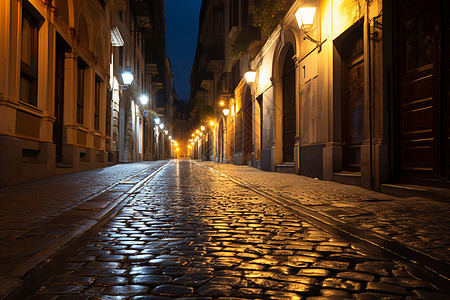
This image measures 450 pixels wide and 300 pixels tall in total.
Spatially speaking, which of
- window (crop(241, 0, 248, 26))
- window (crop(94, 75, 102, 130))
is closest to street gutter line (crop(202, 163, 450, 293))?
window (crop(94, 75, 102, 130))

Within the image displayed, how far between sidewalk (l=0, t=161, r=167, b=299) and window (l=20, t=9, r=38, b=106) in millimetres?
3043

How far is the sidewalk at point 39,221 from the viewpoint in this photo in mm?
2428

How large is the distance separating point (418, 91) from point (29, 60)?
8.72 metres

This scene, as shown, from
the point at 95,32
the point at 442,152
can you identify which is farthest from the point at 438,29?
the point at 95,32

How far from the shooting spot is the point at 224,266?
2504 millimetres

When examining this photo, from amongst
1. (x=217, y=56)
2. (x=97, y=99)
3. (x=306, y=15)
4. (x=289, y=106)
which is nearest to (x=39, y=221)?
(x=306, y=15)

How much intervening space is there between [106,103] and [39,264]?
50.8 feet

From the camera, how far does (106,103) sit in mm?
17016

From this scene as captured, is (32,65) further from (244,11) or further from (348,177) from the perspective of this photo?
(244,11)

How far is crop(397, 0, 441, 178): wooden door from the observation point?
6164 mm

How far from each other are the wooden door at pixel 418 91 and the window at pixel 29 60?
8222mm

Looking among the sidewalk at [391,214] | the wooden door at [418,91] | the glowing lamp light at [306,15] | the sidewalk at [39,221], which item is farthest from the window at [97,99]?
the wooden door at [418,91]

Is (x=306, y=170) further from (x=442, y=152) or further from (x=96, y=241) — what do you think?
(x=96, y=241)

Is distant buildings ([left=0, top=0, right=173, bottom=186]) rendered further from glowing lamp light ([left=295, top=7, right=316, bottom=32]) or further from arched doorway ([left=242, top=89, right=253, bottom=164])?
arched doorway ([left=242, top=89, right=253, bottom=164])
